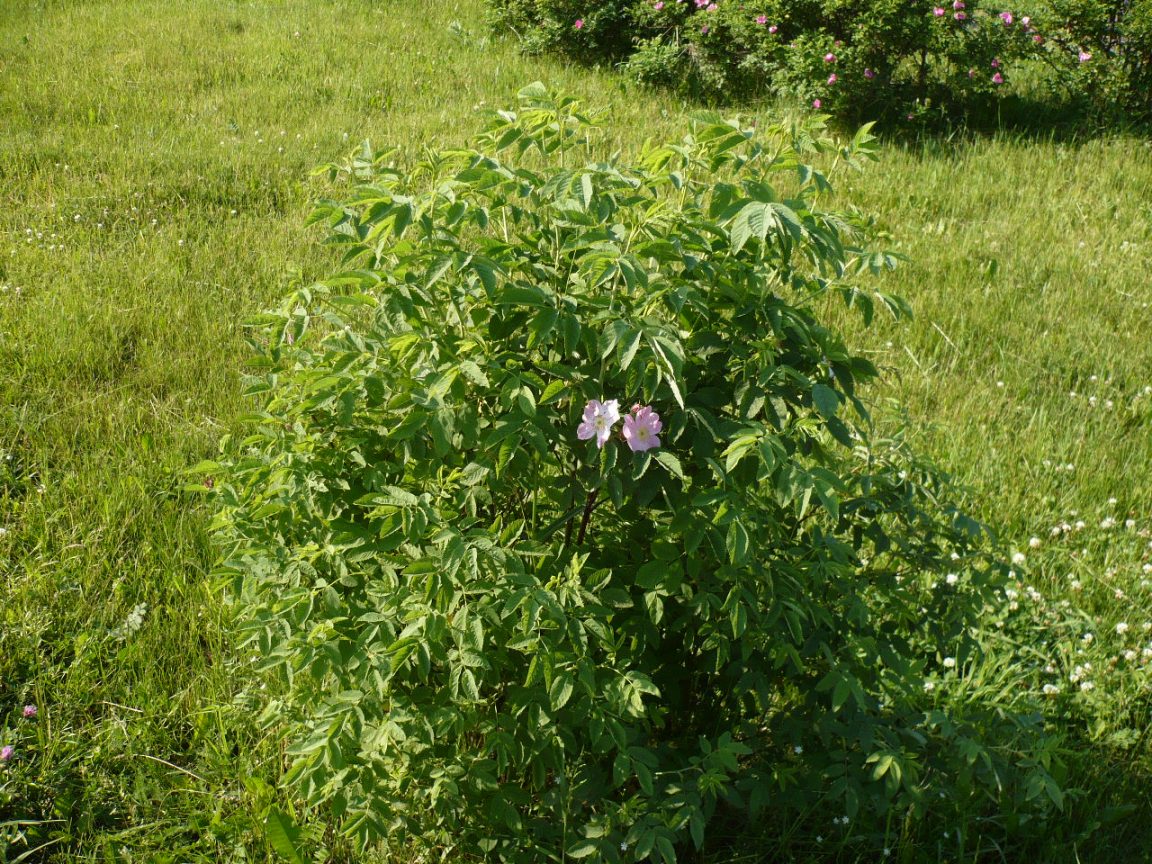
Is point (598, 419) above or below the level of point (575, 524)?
above

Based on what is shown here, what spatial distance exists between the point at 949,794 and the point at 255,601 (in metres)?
1.58

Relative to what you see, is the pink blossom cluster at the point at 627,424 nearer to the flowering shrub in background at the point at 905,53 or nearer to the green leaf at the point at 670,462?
the green leaf at the point at 670,462

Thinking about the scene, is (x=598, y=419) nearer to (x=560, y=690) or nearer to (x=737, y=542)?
(x=737, y=542)

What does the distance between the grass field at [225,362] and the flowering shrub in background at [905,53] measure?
46cm

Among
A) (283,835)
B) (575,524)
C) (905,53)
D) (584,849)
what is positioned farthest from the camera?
(905,53)

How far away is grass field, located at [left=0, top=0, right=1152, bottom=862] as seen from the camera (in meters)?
2.73

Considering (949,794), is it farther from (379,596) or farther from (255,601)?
(255,601)

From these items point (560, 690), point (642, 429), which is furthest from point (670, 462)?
point (560, 690)

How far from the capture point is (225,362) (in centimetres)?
435

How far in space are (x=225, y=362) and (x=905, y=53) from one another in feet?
15.0

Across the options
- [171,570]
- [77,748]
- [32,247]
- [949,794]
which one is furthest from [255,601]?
[32,247]

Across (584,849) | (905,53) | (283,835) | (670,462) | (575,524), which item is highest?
(670,462)

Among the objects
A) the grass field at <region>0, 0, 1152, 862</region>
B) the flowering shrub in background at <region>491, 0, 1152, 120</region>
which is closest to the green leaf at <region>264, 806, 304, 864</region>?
the grass field at <region>0, 0, 1152, 862</region>

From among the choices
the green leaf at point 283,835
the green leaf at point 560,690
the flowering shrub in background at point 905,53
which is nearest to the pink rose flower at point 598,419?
the green leaf at point 560,690
